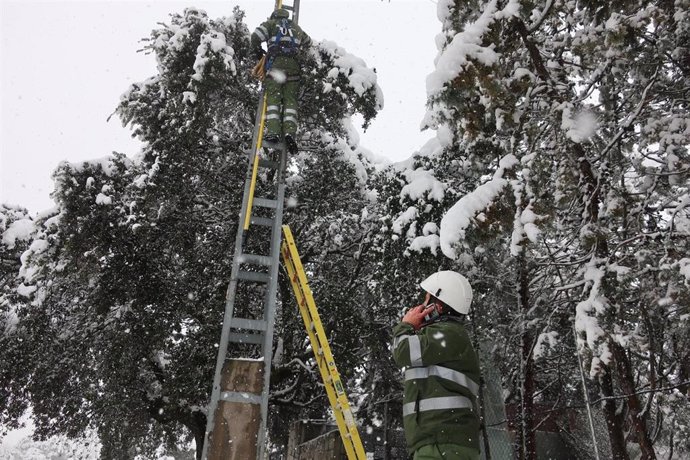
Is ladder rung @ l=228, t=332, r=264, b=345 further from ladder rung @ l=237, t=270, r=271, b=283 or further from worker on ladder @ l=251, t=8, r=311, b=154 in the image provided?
worker on ladder @ l=251, t=8, r=311, b=154

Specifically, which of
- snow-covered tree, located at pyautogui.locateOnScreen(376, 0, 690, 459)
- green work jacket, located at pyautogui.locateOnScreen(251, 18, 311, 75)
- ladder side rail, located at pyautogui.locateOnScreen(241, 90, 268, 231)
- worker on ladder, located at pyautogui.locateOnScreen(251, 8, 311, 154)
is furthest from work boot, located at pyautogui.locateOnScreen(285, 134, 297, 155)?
snow-covered tree, located at pyautogui.locateOnScreen(376, 0, 690, 459)

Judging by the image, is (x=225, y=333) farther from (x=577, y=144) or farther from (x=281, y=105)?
(x=577, y=144)

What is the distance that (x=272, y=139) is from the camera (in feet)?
19.6

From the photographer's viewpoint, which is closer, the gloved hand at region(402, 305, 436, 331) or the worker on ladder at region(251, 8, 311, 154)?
the gloved hand at region(402, 305, 436, 331)

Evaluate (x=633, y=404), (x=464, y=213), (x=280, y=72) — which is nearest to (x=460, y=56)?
(x=464, y=213)

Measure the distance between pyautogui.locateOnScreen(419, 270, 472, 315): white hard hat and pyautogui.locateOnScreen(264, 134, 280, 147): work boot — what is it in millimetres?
3418

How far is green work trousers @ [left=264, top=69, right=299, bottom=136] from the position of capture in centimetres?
607

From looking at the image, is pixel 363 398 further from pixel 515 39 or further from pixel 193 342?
pixel 515 39

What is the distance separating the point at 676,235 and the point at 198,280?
7965mm

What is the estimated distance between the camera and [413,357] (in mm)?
2789

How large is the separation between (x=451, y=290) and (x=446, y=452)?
1.03 metres

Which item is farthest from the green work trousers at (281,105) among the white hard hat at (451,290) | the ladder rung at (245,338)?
the white hard hat at (451,290)

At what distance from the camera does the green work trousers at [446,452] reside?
2.63m

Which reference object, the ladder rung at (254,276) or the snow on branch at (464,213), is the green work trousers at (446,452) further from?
the ladder rung at (254,276)
